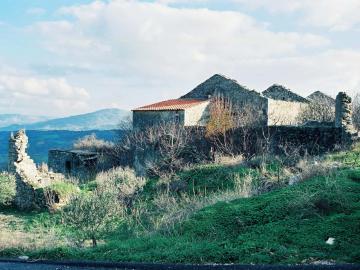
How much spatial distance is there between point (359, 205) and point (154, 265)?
169 inches

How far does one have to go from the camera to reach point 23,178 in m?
18.5

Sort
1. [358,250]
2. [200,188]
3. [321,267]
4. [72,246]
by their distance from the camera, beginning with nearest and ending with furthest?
[321,267]
[358,250]
[72,246]
[200,188]

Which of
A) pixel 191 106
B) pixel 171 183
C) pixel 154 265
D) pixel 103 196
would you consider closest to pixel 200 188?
pixel 171 183

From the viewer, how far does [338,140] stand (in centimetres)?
2011

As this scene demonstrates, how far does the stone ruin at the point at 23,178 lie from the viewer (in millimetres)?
17938

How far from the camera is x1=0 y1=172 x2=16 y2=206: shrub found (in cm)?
1828

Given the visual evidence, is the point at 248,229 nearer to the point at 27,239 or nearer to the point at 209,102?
the point at 27,239

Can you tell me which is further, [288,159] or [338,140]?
[338,140]

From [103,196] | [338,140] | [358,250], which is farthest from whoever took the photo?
[338,140]

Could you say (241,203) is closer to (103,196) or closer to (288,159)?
(103,196)

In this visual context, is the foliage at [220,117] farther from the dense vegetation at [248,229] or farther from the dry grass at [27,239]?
the dry grass at [27,239]

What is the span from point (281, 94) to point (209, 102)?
731cm

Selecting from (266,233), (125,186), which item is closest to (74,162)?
(125,186)

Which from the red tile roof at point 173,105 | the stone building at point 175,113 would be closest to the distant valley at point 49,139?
the red tile roof at point 173,105
